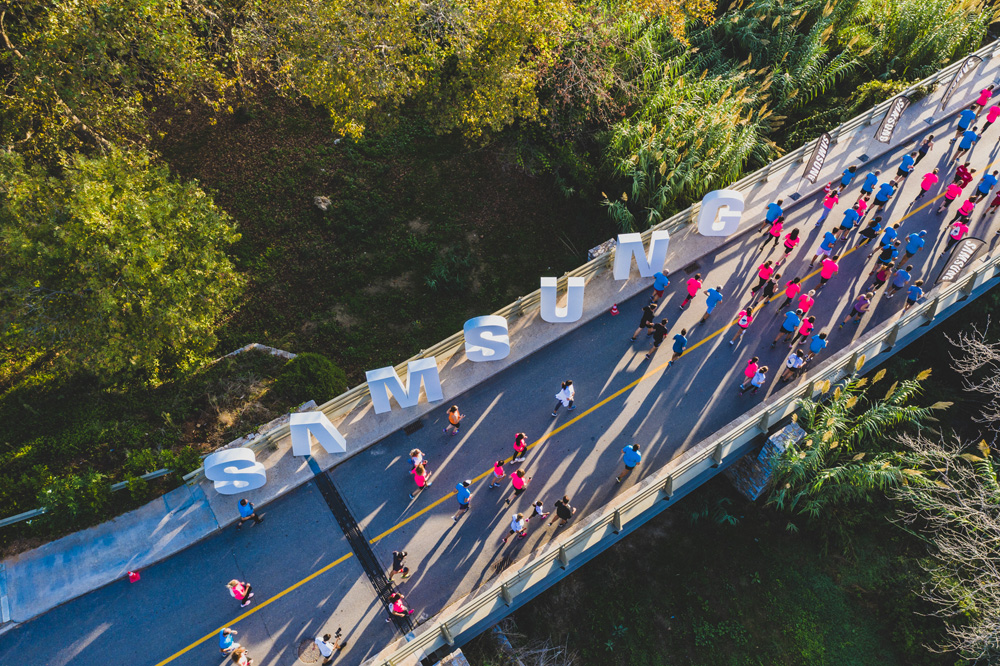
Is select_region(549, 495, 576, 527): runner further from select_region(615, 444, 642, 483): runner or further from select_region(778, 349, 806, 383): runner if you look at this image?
select_region(778, 349, 806, 383): runner

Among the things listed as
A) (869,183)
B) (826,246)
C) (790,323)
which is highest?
(869,183)

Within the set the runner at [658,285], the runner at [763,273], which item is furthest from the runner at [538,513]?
the runner at [763,273]

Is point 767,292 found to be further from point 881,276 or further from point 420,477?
point 420,477

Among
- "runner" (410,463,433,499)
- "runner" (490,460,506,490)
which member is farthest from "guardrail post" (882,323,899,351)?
"runner" (410,463,433,499)

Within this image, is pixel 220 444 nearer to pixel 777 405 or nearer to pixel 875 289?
pixel 777 405

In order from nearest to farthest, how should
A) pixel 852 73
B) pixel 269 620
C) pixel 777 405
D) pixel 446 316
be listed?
pixel 269 620
pixel 777 405
pixel 446 316
pixel 852 73

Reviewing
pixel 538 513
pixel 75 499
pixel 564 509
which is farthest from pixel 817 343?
pixel 75 499

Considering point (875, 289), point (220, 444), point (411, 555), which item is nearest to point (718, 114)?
point (875, 289)
